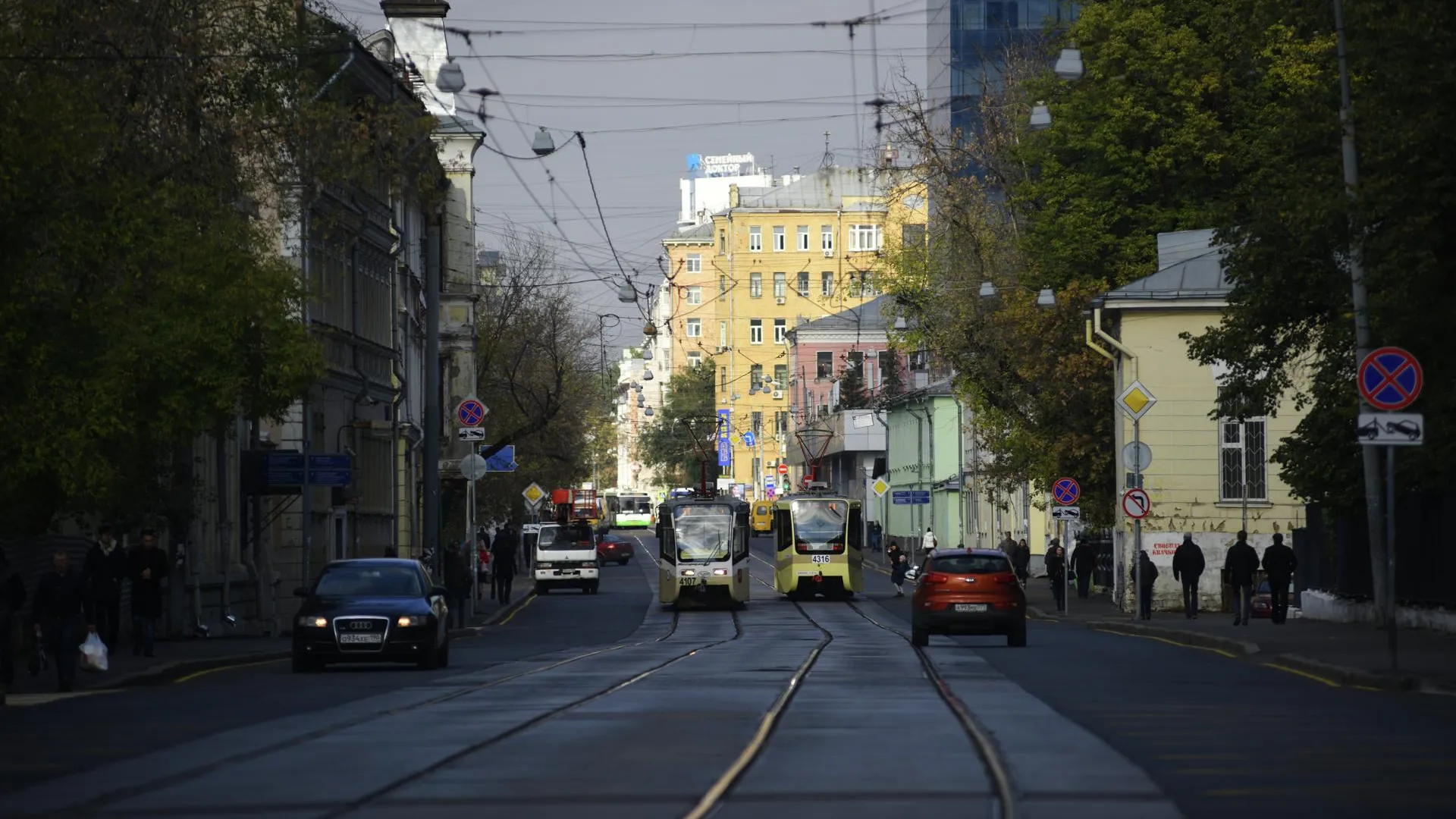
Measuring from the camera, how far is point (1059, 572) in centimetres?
5312

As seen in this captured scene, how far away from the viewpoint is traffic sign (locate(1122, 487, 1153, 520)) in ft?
134

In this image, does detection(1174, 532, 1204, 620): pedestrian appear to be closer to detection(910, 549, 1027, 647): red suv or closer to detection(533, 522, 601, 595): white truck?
detection(910, 549, 1027, 647): red suv

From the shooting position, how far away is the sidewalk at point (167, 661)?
24.8m

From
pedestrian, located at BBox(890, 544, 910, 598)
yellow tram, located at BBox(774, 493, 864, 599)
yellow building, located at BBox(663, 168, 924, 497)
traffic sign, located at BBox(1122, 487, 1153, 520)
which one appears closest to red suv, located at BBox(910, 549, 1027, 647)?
traffic sign, located at BBox(1122, 487, 1153, 520)

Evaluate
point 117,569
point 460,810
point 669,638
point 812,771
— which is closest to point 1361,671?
point 812,771

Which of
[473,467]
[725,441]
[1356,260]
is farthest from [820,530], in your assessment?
[725,441]

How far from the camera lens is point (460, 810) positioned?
11273mm

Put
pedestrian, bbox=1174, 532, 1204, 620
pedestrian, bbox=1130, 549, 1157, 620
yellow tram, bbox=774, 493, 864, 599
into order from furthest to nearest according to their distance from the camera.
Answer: yellow tram, bbox=774, 493, 864, 599, pedestrian, bbox=1174, 532, 1204, 620, pedestrian, bbox=1130, 549, 1157, 620

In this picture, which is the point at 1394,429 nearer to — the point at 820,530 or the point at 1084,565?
the point at 1084,565

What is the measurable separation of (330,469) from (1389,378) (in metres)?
18.2

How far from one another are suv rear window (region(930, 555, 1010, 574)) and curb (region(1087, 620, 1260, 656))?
3017 millimetres

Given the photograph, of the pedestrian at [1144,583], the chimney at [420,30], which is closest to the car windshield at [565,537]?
the chimney at [420,30]

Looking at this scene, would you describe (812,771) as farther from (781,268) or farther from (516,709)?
(781,268)

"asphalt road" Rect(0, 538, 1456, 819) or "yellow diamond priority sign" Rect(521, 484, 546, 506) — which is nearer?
"asphalt road" Rect(0, 538, 1456, 819)
